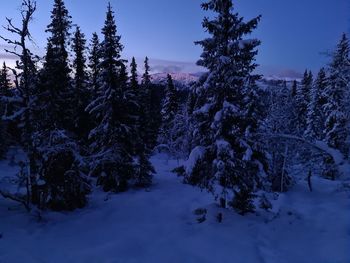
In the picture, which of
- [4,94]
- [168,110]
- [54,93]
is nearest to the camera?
[54,93]

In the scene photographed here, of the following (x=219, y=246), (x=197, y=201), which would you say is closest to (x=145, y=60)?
(x=197, y=201)

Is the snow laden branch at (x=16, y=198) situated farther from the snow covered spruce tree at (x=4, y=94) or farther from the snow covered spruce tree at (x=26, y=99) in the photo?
the snow covered spruce tree at (x=4, y=94)

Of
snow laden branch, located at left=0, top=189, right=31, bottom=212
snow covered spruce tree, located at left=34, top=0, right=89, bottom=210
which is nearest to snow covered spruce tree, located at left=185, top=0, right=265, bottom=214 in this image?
snow covered spruce tree, located at left=34, top=0, right=89, bottom=210

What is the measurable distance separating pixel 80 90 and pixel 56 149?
1353cm

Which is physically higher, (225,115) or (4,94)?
(4,94)

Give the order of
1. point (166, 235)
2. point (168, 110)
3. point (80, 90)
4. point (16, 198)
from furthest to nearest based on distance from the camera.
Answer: point (168, 110) → point (80, 90) → point (166, 235) → point (16, 198)

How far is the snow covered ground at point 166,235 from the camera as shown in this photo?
505 inches

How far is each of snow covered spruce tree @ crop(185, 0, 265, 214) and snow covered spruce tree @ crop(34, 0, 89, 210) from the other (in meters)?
6.49

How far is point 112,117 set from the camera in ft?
73.9

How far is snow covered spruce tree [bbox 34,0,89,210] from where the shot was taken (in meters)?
16.6

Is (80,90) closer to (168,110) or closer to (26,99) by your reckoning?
(26,99)

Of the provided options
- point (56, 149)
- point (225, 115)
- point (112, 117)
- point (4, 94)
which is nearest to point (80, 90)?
point (112, 117)

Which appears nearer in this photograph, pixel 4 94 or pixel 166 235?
pixel 166 235

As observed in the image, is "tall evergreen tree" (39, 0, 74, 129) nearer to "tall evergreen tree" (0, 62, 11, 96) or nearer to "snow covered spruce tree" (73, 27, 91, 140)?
"snow covered spruce tree" (73, 27, 91, 140)
